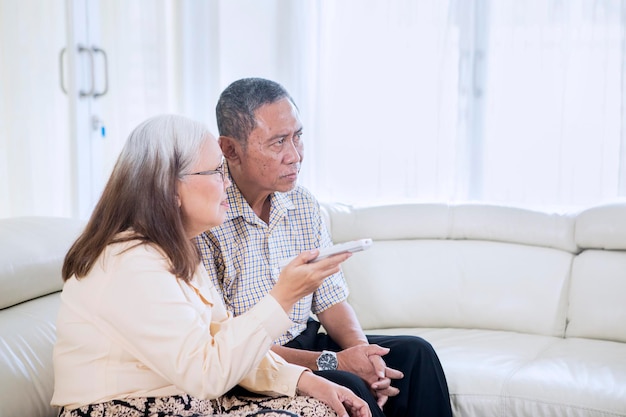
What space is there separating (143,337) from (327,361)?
27.5 inches

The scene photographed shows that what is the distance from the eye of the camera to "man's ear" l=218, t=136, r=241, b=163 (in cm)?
207

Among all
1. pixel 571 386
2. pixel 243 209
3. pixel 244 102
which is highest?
pixel 244 102

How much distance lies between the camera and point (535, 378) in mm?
2141

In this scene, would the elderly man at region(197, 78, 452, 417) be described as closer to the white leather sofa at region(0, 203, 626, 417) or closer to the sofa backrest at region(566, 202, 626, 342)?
the white leather sofa at region(0, 203, 626, 417)

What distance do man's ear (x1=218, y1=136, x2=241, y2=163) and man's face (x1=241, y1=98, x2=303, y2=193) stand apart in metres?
0.03

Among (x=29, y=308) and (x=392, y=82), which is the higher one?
(x=392, y=82)

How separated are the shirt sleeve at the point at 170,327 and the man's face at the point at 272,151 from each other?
2.12ft

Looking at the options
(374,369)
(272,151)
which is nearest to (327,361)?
(374,369)

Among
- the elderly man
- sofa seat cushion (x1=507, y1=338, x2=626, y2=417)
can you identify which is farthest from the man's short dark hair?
sofa seat cushion (x1=507, y1=338, x2=626, y2=417)

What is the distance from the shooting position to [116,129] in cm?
398

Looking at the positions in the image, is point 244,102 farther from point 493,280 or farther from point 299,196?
point 493,280

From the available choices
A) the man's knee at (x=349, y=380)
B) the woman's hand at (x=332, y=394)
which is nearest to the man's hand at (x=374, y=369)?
the man's knee at (x=349, y=380)

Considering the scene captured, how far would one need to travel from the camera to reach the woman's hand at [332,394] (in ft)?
5.31

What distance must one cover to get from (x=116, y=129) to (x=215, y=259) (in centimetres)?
217
